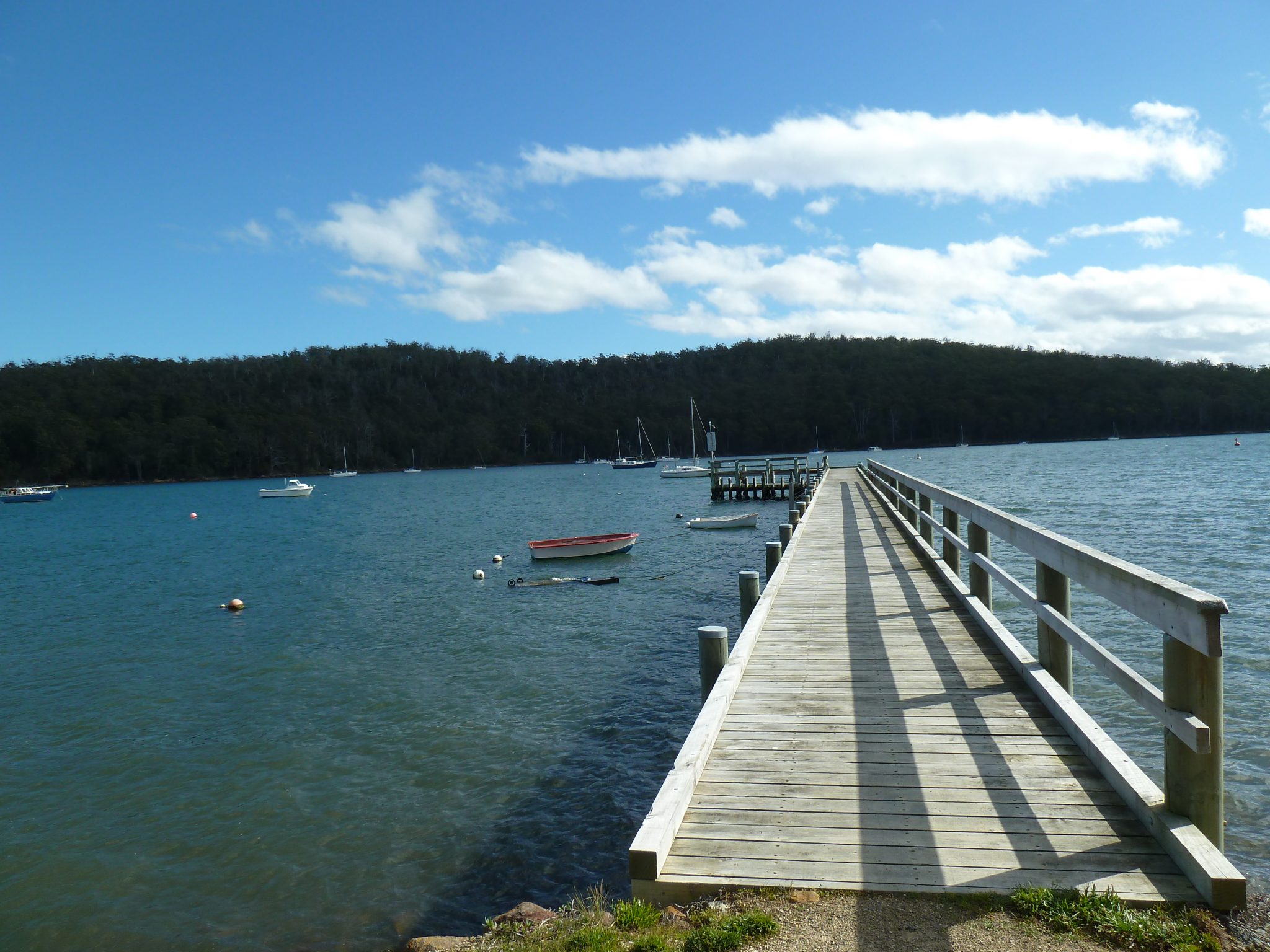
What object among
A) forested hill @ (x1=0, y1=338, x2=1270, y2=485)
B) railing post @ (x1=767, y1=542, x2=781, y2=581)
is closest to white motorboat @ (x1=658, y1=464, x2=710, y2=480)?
railing post @ (x1=767, y1=542, x2=781, y2=581)

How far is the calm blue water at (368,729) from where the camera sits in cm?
675

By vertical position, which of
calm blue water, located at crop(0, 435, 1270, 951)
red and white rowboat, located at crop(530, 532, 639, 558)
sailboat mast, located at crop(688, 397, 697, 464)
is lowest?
calm blue water, located at crop(0, 435, 1270, 951)

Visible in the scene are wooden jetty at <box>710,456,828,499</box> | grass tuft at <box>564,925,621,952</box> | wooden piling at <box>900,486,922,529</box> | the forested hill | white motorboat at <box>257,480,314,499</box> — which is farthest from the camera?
the forested hill

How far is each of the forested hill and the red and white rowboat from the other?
412 ft

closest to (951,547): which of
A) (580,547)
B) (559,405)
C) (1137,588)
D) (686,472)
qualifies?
(1137,588)

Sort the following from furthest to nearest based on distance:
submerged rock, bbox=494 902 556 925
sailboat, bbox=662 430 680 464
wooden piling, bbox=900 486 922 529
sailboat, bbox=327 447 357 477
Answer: sailboat, bbox=327 447 357 477
sailboat, bbox=662 430 680 464
wooden piling, bbox=900 486 922 529
submerged rock, bbox=494 902 556 925

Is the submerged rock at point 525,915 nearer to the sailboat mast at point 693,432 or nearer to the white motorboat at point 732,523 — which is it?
the white motorboat at point 732,523

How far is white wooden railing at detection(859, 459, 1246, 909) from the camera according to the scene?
3.02m

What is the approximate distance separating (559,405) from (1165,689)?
171 m

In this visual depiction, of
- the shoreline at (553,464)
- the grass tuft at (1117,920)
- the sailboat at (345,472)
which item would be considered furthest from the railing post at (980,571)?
the sailboat at (345,472)

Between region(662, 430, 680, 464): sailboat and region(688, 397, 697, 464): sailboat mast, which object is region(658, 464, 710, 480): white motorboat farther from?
region(662, 430, 680, 464): sailboat

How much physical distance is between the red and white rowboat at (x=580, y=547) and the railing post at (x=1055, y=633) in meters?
20.6

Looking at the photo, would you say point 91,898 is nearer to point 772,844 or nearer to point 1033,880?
point 772,844

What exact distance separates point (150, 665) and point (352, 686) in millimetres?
5295
